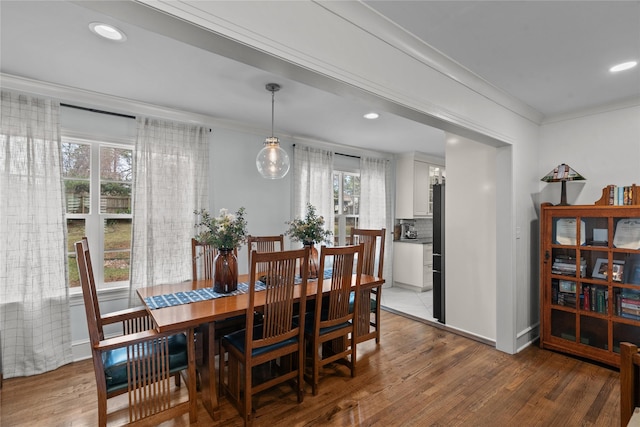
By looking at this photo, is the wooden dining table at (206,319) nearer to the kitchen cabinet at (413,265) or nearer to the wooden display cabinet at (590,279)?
the wooden display cabinet at (590,279)

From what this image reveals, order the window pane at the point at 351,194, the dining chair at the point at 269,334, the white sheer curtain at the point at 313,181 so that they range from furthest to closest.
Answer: the window pane at the point at 351,194 < the white sheer curtain at the point at 313,181 < the dining chair at the point at 269,334

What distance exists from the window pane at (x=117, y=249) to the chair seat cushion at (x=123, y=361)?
60.4 inches

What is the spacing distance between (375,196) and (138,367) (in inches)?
176

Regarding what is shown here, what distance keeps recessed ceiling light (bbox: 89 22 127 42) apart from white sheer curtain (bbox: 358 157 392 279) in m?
3.99

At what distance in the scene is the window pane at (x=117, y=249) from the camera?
3289 millimetres

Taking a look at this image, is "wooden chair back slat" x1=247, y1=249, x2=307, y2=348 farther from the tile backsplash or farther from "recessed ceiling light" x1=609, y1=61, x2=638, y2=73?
the tile backsplash

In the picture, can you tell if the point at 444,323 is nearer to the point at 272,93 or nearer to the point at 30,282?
the point at 272,93

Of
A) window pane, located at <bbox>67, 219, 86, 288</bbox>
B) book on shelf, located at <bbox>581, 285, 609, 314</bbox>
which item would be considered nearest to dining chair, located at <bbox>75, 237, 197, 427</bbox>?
window pane, located at <bbox>67, 219, 86, 288</bbox>

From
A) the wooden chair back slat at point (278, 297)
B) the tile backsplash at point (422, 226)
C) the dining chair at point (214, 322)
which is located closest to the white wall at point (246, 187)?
the dining chair at point (214, 322)

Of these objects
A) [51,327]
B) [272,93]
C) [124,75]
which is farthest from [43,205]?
[272,93]

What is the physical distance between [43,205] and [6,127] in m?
0.69

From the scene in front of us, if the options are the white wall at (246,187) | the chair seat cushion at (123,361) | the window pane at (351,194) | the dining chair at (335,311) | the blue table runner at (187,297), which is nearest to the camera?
the chair seat cushion at (123,361)

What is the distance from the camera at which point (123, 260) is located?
3.37 m

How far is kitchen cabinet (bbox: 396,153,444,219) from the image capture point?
571cm
